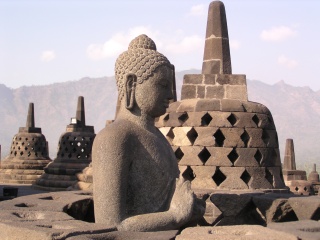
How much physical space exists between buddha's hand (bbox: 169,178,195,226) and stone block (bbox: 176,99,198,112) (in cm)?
304

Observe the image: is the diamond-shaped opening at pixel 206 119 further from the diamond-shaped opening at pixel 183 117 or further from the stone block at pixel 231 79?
the stone block at pixel 231 79

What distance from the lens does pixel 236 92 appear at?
21.3 feet

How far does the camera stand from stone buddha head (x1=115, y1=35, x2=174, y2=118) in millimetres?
3506

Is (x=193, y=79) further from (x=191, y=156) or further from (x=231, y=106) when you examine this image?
(x=191, y=156)

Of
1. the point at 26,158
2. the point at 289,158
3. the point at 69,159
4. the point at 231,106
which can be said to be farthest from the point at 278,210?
the point at 26,158

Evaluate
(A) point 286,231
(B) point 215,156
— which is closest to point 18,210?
(A) point 286,231

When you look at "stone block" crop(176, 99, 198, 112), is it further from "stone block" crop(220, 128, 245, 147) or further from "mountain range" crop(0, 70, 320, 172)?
"mountain range" crop(0, 70, 320, 172)

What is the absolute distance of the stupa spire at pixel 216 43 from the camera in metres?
6.81

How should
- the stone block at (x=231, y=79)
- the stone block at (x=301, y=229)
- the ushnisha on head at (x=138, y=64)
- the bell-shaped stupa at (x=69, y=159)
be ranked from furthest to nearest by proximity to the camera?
the bell-shaped stupa at (x=69, y=159) → the stone block at (x=231, y=79) → the ushnisha on head at (x=138, y=64) → the stone block at (x=301, y=229)

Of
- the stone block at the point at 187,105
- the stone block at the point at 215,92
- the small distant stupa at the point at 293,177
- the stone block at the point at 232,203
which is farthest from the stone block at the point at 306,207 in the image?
the small distant stupa at the point at 293,177

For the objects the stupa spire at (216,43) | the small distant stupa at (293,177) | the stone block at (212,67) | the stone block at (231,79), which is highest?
the stupa spire at (216,43)

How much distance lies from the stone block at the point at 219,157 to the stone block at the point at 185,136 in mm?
257

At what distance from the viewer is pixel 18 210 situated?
11.8ft

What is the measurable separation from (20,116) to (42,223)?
16015 centimetres
